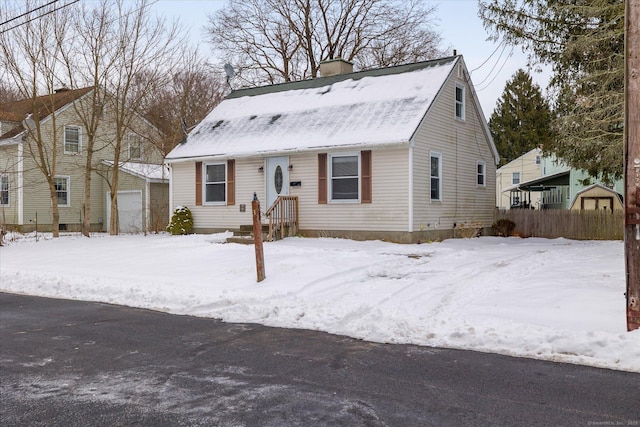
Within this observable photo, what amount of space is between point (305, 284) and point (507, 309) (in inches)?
147

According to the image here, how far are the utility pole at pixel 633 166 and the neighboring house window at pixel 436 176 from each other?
11908 mm

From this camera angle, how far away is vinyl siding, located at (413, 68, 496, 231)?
685 inches

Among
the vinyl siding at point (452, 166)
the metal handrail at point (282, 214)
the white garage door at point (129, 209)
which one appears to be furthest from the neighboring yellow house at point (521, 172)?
the metal handrail at point (282, 214)

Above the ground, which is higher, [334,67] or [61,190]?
[334,67]

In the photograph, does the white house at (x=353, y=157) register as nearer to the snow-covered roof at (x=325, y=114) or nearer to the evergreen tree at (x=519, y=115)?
the snow-covered roof at (x=325, y=114)

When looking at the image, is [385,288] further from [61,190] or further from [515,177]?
[515,177]

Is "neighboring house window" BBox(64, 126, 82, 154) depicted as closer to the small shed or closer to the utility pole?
the small shed

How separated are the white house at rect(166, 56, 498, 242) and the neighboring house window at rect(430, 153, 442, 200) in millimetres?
47

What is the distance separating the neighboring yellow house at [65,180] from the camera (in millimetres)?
26828

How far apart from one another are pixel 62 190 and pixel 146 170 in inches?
171

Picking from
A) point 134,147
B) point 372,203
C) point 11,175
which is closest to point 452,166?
point 372,203

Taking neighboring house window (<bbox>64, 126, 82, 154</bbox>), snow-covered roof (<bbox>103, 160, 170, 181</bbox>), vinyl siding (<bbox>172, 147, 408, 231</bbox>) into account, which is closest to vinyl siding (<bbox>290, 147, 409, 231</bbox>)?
vinyl siding (<bbox>172, 147, 408, 231</bbox>)

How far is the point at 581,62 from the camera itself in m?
16.0

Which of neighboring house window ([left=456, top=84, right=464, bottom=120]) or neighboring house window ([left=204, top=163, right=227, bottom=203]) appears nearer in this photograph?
neighboring house window ([left=456, top=84, right=464, bottom=120])
